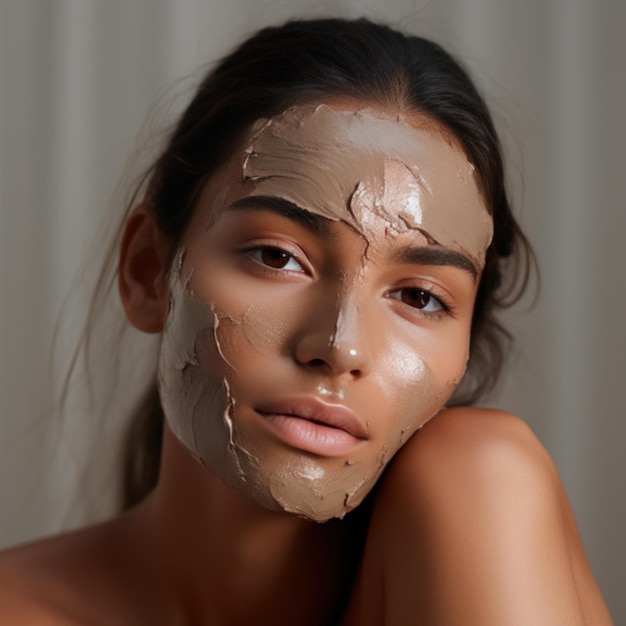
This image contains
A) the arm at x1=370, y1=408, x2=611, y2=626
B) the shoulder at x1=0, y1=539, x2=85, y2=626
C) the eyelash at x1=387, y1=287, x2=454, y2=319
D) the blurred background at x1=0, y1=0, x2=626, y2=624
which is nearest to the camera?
the arm at x1=370, y1=408, x2=611, y2=626

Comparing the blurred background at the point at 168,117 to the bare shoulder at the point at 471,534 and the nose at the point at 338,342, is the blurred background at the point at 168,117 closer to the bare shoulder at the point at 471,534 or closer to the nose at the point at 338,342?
the bare shoulder at the point at 471,534

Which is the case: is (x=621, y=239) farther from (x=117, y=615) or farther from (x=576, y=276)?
(x=117, y=615)

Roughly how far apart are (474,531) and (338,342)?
0.21 meters

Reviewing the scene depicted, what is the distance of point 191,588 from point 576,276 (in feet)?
2.68

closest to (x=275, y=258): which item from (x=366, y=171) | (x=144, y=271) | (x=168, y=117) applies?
(x=366, y=171)

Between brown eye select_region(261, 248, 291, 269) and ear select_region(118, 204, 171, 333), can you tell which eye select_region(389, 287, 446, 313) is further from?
ear select_region(118, 204, 171, 333)

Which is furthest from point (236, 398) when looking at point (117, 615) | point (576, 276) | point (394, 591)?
point (576, 276)

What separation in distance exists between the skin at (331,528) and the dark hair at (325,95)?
39mm

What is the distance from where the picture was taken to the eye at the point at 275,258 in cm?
88

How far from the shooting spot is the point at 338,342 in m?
0.81

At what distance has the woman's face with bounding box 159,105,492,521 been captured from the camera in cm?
83

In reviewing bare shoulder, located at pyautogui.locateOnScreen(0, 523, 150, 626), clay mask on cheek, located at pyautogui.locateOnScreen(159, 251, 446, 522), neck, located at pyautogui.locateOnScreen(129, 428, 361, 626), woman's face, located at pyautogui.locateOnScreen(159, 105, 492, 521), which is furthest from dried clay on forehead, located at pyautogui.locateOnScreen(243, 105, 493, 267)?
bare shoulder, located at pyautogui.locateOnScreen(0, 523, 150, 626)

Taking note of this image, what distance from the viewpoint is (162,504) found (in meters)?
1.06

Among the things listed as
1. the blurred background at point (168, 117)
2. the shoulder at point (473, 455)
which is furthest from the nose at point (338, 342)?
the blurred background at point (168, 117)
